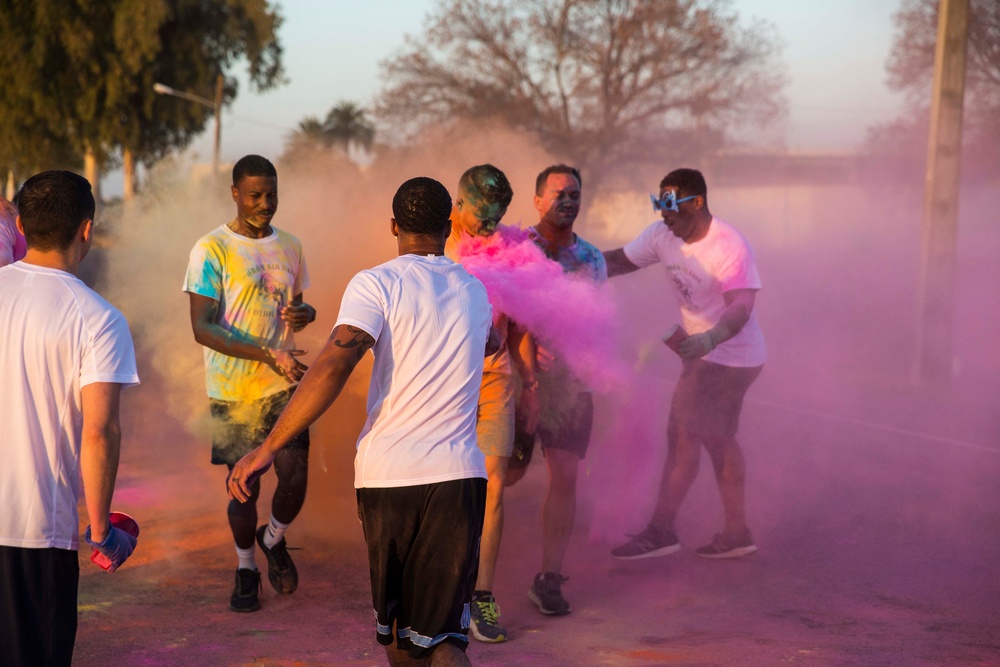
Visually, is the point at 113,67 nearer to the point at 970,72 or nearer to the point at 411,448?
the point at 970,72

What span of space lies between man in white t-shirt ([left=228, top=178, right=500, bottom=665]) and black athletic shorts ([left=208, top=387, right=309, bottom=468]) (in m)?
1.76

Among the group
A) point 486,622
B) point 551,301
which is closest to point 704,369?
point 551,301

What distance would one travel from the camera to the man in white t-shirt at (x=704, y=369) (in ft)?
19.2

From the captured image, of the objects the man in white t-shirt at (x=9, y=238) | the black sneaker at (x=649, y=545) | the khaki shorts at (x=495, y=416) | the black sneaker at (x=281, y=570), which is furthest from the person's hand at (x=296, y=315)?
the black sneaker at (x=649, y=545)

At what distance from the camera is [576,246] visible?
5.37 metres

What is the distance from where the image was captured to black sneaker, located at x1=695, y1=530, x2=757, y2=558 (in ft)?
19.1

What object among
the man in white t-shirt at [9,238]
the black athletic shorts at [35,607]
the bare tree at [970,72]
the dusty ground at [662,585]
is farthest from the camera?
the bare tree at [970,72]

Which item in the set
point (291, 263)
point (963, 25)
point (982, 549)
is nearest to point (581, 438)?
point (291, 263)

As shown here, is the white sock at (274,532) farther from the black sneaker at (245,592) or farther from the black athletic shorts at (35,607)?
the black athletic shorts at (35,607)

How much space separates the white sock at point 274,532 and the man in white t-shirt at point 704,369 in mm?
1887

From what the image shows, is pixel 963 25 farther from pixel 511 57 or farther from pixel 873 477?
pixel 511 57

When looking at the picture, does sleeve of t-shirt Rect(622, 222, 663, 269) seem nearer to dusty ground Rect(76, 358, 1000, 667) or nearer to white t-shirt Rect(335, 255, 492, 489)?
dusty ground Rect(76, 358, 1000, 667)

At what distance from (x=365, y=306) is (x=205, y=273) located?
197 centimetres

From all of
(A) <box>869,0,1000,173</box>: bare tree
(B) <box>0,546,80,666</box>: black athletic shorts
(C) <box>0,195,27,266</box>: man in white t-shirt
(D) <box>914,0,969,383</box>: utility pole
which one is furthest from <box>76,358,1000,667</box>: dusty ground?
(A) <box>869,0,1000,173</box>: bare tree
